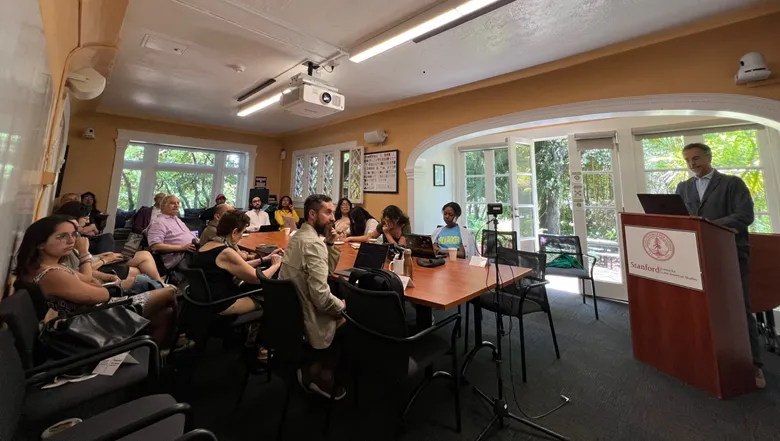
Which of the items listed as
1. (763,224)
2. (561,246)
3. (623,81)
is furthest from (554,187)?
(623,81)

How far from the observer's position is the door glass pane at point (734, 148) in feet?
9.94

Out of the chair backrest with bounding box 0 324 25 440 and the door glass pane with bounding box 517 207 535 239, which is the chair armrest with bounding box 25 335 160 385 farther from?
the door glass pane with bounding box 517 207 535 239

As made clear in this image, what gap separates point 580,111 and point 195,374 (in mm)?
4179

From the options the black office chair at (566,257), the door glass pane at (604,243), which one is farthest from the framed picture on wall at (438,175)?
the door glass pane at (604,243)

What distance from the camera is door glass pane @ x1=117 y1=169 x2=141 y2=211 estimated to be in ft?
18.1

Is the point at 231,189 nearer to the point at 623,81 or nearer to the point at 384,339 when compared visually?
the point at 384,339

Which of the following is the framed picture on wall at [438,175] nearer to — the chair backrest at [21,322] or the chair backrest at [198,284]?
the chair backrest at [198,284]

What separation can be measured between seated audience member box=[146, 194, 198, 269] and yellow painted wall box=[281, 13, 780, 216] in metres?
2.90

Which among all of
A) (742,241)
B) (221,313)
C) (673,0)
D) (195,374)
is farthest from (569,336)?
(195,374)

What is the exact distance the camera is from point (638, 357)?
232 centimetres

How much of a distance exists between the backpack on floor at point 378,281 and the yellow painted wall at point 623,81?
2.91 meters

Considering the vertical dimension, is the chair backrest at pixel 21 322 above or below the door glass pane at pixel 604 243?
below

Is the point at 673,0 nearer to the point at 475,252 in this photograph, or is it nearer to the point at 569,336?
the point at 475,252

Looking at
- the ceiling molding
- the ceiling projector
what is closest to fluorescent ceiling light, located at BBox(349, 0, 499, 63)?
the ceiling projector
